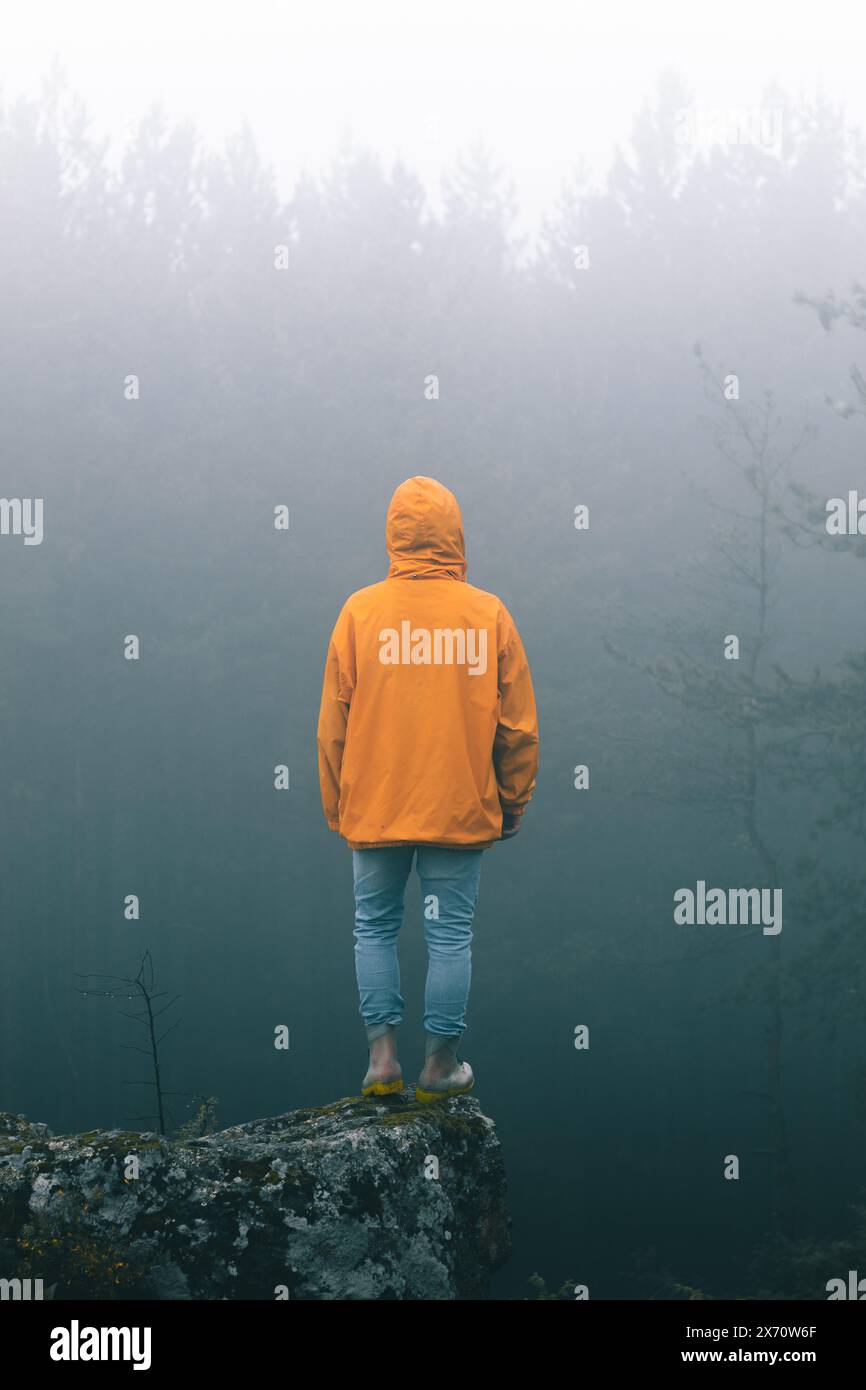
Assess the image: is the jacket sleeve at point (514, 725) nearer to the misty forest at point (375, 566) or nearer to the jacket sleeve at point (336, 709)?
the jacket sleeve at point (336, 709)

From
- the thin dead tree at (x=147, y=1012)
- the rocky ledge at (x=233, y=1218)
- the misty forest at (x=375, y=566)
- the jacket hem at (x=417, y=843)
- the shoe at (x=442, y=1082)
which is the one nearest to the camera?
the rocky ledge at (x=233, y=1218)

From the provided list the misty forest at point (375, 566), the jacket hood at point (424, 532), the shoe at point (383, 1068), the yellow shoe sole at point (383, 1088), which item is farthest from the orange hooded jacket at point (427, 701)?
the misty forest at point (375, 566)

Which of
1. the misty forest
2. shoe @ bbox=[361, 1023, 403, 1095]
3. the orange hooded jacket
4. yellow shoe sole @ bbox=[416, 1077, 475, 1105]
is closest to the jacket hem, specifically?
the orange hooded jacket

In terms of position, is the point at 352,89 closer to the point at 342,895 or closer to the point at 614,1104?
the point at 342,895

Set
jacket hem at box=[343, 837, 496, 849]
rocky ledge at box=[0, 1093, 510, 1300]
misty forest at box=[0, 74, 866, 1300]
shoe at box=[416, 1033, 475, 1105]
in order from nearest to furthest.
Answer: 1. rocky ledge at box=[0, 1093, 510, 1300]
2. jacket hem at box=[343, 837, 496, 849]
3. shoe at box=[416, 1033, 475, 1105]
4. misty forest at box=[0, 74, 866, 1300]

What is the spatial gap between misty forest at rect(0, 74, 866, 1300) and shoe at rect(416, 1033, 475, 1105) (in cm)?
1192

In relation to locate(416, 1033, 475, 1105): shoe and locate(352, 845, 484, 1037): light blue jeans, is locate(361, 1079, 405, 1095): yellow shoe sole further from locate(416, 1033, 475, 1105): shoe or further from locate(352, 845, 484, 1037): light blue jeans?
locate(352, 845, 484, 1037): light blue jeans

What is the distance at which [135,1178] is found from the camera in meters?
3.09

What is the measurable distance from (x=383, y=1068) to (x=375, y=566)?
1367 centimetres

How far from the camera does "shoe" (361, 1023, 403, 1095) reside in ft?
11.7

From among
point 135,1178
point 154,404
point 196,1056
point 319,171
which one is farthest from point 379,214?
point 135,1178

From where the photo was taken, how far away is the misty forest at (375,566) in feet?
53.4

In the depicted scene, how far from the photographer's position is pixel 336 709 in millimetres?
3609

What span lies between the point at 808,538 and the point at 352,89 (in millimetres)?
9326
